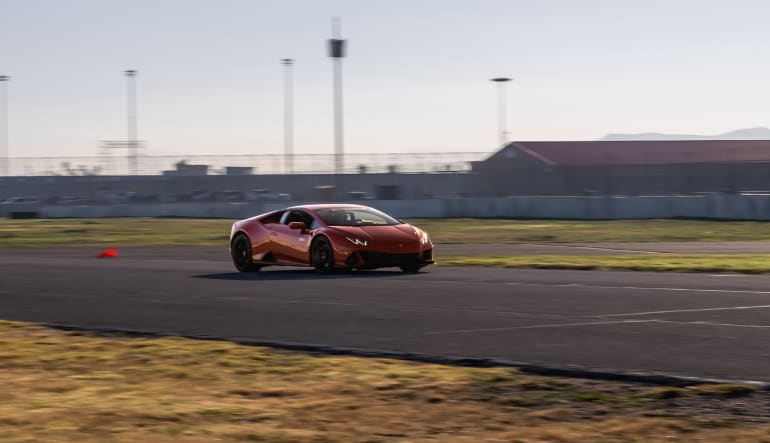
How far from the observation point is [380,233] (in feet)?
65.3

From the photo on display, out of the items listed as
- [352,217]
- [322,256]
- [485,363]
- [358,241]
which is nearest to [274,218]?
[352,217]

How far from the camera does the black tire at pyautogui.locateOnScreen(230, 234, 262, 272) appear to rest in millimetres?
21297

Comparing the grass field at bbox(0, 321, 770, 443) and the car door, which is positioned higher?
the car door

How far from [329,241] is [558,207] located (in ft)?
90.6

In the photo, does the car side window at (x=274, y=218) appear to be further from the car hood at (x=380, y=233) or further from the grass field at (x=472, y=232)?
the grass field at (x=472, y=232)

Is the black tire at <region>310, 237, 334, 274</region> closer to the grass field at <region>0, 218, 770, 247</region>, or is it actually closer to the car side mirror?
the car side mirror

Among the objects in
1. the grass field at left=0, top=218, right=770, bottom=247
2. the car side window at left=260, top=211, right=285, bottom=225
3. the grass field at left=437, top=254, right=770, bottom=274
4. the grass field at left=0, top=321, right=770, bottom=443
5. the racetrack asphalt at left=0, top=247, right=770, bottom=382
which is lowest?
the grass field at left=0, top=218, right=770, bottom=247

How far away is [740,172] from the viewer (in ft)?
148

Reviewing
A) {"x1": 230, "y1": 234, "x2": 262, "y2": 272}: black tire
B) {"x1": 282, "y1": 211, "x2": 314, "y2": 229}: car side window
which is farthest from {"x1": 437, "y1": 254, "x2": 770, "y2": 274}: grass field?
{"x1": 230, "y1": 234, "x2": 262, "y2": 272}: black tire

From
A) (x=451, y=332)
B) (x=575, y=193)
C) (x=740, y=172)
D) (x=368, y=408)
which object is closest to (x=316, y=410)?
(x=368, y=408)

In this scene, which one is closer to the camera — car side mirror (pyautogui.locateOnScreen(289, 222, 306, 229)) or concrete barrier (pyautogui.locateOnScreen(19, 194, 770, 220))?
car side mirror (pyautogui.locateOnScreen(289, 222, 306, 229))

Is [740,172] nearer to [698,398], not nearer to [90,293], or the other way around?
[90,293]

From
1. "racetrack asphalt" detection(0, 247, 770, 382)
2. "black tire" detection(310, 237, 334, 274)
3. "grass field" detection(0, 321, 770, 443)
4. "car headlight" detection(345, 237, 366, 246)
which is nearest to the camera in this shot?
"grass field" detection(0, 321, 770, 443)

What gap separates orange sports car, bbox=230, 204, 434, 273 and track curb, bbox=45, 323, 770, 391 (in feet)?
26.5
